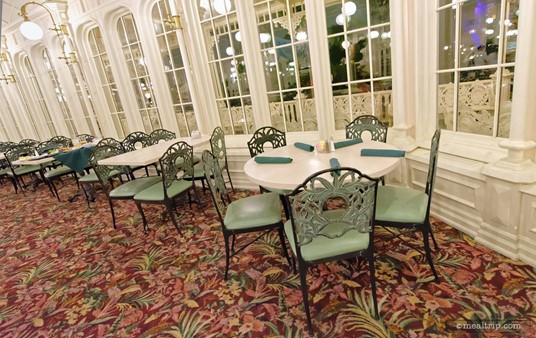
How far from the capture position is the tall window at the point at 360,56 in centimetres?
290

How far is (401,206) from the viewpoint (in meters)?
1.84

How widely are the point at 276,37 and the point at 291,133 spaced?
1.21m

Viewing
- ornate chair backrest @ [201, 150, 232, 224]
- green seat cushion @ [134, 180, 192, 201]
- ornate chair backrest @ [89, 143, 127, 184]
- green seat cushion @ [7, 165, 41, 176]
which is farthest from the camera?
green seat cushion @ [7, 165, 41, 176]

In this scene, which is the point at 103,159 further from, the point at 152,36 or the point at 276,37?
the point at 276,37

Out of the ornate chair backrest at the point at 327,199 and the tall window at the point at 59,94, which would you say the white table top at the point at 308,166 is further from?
the tall window at the point at 59,94

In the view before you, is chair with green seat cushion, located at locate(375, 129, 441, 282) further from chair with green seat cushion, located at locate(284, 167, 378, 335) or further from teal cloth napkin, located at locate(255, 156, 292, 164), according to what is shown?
teal cloth napkin, located at locate(255, 156, 292, 164)

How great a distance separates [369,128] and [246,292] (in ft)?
6.33

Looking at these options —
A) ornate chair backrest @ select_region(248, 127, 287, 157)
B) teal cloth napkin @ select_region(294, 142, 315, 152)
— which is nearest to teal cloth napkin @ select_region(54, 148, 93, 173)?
ornate chair backrest @ select_region(248, 127, 287, 157)

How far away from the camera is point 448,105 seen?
2504mm

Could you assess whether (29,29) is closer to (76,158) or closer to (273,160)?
(76,158)

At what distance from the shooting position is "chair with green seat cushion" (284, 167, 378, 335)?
1354 millimetres

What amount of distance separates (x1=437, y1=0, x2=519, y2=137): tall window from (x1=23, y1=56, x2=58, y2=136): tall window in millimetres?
8342

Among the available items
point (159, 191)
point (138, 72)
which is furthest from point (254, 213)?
point (138, 72)

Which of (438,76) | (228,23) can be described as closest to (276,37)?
(228,23)
